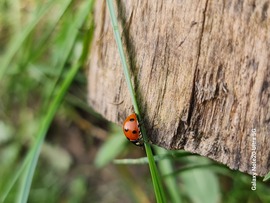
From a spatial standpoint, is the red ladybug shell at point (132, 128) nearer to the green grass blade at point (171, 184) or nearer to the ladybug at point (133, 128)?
the ladybug at point (133, 128)

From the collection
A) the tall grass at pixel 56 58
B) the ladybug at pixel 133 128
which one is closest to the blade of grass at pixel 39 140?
the tall grass at pixel 56 58

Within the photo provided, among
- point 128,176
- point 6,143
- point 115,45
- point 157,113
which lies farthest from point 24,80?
point 157,113

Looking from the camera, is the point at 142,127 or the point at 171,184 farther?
the point at 171,184

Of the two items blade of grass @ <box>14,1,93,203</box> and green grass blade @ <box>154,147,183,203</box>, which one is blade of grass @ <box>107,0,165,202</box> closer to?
blade of grass @ <box>14,1,93,203</box>

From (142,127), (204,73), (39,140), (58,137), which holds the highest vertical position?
(204,73)

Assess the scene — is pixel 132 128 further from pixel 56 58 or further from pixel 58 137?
pixel 58 137

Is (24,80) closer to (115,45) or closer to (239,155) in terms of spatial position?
(115,45)

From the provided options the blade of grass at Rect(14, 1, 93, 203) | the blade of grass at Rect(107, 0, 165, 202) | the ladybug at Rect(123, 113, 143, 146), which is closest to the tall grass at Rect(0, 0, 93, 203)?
the blade of grass at Rect(14, 1, 93, 203)

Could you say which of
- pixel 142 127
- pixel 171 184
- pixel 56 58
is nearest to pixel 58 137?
pixel 56 58
